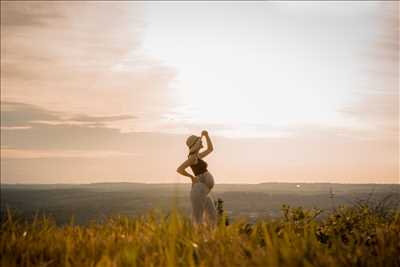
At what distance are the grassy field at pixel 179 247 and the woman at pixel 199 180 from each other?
425cm

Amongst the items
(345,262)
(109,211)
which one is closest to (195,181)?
(109,211)

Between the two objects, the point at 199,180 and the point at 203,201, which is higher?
the point at 199,180

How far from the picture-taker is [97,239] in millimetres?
7758

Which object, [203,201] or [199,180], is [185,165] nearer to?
[199,180]

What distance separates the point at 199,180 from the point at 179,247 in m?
7.64

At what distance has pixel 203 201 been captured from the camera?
1411cm

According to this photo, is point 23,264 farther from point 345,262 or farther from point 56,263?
point 345,262

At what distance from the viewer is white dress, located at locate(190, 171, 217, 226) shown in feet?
46.3

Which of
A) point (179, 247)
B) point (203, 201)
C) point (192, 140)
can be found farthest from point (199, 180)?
point (179, 247)

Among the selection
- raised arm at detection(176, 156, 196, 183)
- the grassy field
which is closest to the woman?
raised arm at detection(176, 156, 196, 183)

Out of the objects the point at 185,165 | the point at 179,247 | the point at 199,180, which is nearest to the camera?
the point at 179,247

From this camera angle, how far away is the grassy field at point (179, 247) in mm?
5520

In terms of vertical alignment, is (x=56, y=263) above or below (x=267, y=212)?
below

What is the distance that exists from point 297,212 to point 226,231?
6.40 metres
